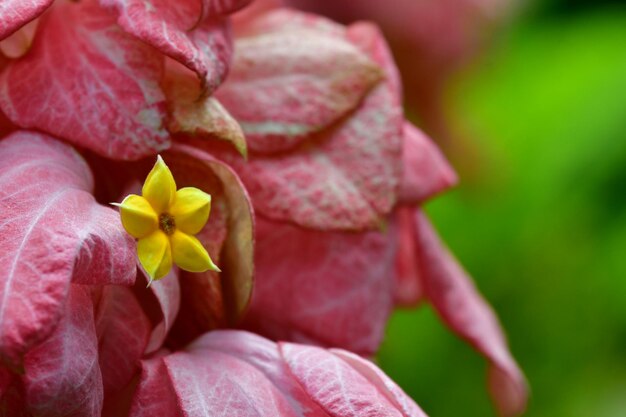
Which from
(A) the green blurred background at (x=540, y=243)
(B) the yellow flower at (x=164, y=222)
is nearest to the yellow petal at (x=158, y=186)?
(B) the yellow flower at (x=164, y=222)

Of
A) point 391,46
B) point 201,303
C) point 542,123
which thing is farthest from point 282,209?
point 542,123

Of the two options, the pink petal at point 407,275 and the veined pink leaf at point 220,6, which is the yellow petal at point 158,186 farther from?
the pink petal at point 407,275

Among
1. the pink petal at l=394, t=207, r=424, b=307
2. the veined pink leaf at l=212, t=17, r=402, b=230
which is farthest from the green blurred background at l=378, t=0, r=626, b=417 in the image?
the veined pink leaf at l=212, t=17, r=402, b=230

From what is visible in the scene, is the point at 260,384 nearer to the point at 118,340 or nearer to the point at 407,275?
the point at 118,340

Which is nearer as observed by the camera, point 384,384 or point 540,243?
point 384,384

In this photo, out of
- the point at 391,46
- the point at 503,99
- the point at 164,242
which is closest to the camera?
the point at 164,242

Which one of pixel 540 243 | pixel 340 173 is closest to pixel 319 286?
pixel 340 173

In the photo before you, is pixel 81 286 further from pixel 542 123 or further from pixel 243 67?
pixel 542 123
